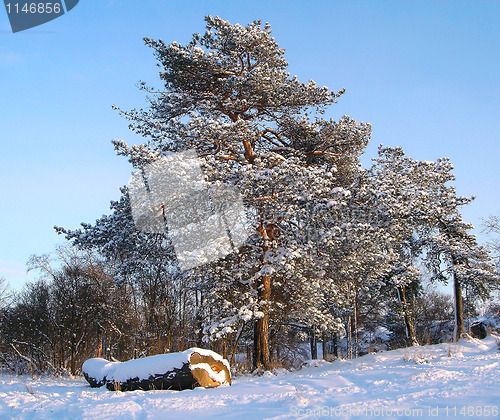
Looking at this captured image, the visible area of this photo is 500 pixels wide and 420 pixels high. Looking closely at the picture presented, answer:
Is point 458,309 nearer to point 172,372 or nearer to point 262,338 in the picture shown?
point 262,338

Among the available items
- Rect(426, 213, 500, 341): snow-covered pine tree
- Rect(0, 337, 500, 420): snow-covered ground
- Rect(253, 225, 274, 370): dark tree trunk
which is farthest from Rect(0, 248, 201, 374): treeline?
Rect(426, 213, 500, 341): snow-covered pine tree

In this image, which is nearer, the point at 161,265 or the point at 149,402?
the point at 149,402

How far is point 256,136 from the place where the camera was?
1434 centimetres

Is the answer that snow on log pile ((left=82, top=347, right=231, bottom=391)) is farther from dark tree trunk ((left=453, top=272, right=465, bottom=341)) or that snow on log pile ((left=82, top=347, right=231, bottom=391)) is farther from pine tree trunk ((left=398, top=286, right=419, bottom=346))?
pine tree trunk ((left=398, top=286, right=419, bottom=346))

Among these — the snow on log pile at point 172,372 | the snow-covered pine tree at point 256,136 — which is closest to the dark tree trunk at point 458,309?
the snow-covered pine tree at point 256,136

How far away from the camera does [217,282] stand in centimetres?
1313

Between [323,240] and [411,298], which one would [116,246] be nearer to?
[323,240]

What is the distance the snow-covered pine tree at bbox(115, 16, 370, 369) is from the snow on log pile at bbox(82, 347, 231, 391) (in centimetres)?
357

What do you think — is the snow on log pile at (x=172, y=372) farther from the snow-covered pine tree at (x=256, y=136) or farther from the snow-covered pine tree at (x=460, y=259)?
the snow-covered pine tree at (x=460, y=259)

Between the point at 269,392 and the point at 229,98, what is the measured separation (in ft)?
35.1

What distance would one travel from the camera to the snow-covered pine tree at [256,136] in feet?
38.8

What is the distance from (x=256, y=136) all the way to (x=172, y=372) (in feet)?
29.1

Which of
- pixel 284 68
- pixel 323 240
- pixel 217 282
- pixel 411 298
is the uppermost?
pixel 284 68

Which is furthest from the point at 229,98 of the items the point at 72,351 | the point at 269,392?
the point at 72,351
